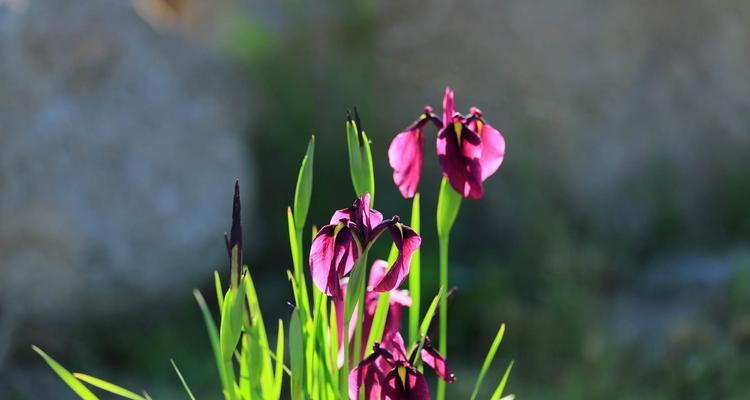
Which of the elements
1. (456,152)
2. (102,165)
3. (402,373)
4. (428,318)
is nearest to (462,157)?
(456,152)

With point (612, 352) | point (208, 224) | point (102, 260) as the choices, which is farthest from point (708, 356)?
point (102, 260)

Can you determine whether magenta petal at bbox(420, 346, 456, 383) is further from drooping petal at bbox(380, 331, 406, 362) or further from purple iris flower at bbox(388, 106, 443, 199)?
purple iris flower at bbox(388, 106, 443, 199)

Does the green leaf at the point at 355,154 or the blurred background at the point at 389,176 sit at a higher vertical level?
the blurred background at the point at 389,176

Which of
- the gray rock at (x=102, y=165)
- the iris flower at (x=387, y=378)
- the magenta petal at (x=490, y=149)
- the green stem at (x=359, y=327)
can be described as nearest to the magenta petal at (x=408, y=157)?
the magenta petal at (x=490, y=149)

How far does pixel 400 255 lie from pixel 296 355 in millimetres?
226

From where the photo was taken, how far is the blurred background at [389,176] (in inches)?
138

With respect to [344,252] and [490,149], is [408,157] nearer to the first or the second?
[490,149]

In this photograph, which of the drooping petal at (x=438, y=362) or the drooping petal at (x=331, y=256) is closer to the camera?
the drooping petal at (x=331, y=256)

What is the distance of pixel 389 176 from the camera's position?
14.4 feet

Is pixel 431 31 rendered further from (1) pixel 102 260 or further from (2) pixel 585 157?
(1) pixel 102 260

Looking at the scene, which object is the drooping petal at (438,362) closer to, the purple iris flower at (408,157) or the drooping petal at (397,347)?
the drooping petal at (397,347)

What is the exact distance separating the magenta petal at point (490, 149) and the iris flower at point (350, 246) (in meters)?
0.33

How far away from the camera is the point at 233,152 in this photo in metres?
3.95

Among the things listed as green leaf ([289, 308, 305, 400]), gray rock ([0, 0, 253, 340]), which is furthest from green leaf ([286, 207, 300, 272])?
gray rock ([0, 0, 253, 340])
